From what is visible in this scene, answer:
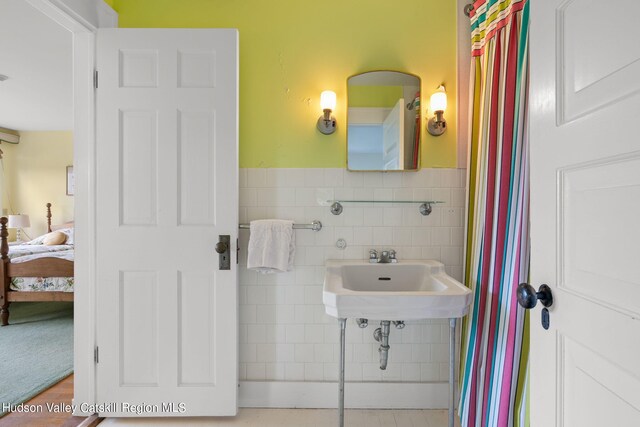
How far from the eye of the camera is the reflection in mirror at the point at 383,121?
72.2 inches

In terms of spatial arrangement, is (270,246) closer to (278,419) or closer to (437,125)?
(278,419)

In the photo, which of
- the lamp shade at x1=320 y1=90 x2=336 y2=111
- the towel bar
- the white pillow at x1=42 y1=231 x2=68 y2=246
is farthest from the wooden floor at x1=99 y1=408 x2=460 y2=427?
the white pillow at x1=42 y1=231 x2=68 y2=246

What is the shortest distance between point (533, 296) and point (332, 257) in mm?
1082

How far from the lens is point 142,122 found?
170cm

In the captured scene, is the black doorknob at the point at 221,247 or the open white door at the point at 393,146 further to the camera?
the open white door at the point at 393,146

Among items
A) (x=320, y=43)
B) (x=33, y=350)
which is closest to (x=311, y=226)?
(x=320, y=43)

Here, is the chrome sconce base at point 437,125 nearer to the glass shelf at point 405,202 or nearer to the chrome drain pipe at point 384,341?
the glass shelf at point 405,202

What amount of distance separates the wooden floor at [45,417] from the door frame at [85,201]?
7 centimetres

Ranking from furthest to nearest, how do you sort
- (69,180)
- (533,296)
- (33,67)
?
(69,180)
(33,67)
(533,296)

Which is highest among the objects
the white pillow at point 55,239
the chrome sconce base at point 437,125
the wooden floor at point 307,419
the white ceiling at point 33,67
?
the white ceiling at point 33,67

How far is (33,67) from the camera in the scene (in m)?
2.89

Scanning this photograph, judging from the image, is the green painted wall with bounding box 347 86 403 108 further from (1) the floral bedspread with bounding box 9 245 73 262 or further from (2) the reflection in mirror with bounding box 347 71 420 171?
(1) the floral bedspread with bounding box 9 245 73 262

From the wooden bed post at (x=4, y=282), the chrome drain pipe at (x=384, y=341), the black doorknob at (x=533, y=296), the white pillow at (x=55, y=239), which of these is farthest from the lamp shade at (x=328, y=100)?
the white pillow at (x=55, y=239)

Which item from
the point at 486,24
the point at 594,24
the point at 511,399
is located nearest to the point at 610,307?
the point at 594,24
